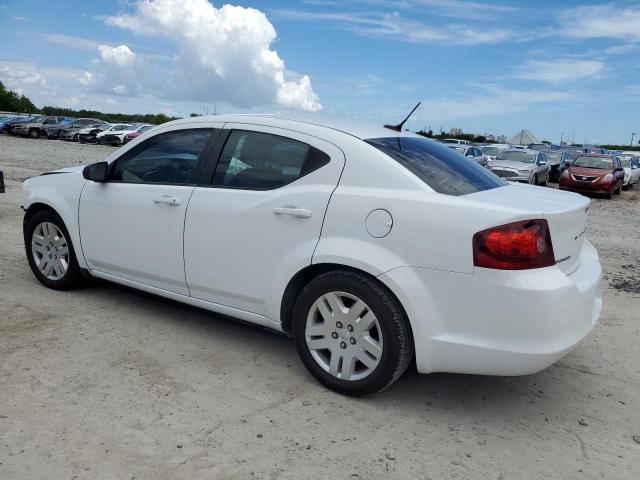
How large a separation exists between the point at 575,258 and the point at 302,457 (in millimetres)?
1942

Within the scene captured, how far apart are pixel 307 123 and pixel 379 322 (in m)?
1.39

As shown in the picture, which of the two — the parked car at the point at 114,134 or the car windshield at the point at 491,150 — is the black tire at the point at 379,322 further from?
the parked car at the point at 114,134

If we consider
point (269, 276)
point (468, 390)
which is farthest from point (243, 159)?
point (468, 390)

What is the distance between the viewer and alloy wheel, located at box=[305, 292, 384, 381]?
3.22 metres

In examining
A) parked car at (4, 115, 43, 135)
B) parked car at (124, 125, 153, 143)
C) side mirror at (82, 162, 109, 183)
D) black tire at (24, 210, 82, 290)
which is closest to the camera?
side mirror at (82, 162, 109, 183)

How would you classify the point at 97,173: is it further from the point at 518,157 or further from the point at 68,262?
the point at 518,157

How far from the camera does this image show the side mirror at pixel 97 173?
4.45 metres

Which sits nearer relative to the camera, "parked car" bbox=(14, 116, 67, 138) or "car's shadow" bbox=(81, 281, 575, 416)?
"car's shadow" bbox=(81, 281, 575, 416)

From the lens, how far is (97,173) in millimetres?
4453

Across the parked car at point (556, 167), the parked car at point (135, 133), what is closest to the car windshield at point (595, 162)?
the parked car at point (556, 167)

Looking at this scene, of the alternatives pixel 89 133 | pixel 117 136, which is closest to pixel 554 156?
pixel 117 136

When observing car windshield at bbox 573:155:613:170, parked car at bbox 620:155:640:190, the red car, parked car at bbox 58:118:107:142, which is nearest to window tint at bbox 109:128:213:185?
the red car

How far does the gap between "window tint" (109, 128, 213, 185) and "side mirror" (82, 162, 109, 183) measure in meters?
0.05

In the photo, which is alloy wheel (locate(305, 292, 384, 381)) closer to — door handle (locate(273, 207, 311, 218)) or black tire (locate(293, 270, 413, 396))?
black tire (locate(293, 270, 413, 396))
